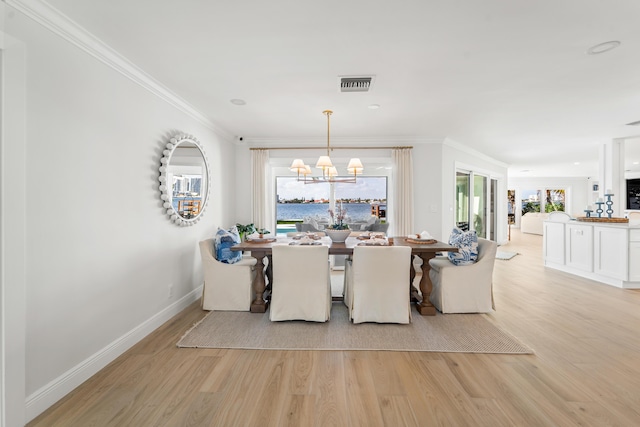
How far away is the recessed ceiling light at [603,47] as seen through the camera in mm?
2279

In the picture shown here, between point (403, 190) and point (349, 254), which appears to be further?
point (403, 190)

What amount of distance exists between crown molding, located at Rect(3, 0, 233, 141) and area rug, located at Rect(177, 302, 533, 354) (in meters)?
2.42

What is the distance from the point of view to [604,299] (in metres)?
3.81

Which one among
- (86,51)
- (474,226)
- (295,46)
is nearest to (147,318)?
(86,51)

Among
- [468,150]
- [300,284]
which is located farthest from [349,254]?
[468,150]

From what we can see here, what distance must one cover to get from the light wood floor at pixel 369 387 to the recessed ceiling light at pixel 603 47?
2455 millimetres

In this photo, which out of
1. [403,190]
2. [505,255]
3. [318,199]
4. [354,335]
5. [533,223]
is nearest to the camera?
[354,335]

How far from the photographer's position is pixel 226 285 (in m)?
3.48

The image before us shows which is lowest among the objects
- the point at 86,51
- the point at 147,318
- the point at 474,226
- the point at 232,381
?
the point at 232,381

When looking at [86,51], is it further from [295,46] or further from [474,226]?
[474,226]

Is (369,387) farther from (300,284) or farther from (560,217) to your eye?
(560,217)

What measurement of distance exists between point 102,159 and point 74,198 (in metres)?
0.41

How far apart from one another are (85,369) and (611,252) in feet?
21.4

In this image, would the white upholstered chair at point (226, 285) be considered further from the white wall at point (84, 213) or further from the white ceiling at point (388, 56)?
the white ceiling at point (388, 56)
